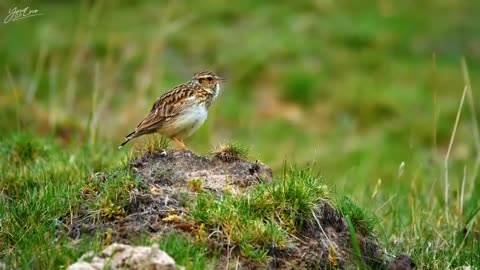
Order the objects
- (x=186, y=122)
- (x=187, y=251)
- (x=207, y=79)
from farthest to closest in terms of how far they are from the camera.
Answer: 1. (x=207, y=79)
2. (x=186, y=122)
3. (x=187, y=251)

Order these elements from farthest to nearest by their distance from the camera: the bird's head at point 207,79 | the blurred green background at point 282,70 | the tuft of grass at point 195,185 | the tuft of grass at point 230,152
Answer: the blurred green background at point 282,70 → the bird's head at point 207,79 → the tuft of grass at point 230,152 → the tuft of grass at point 195,185

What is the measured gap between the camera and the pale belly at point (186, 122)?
753 centimetres

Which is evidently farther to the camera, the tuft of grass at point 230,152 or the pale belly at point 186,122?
the pale belly at point 186,122

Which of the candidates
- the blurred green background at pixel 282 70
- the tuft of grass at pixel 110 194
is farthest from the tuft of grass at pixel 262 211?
the blurred green background at pixel 282 70

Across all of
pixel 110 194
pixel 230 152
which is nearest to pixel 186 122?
pixel 230 152

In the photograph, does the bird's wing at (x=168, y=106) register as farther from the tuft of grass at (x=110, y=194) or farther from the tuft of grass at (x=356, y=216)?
the tuft of grass at (x=356, y=216)

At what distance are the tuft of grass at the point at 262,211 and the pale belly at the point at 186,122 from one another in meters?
1.20

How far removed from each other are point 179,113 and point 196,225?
1.59 m

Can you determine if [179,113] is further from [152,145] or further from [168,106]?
[152,145]

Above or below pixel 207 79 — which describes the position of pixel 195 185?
below

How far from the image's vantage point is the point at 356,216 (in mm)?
6676

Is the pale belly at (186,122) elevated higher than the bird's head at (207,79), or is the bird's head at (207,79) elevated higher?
the bird's head at (207,79)

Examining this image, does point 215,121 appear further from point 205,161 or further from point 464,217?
point 205,161

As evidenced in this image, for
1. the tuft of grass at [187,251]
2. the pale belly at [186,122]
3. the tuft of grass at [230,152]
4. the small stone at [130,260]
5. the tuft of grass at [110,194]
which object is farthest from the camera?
Answer: the pale belly at [186,122]
